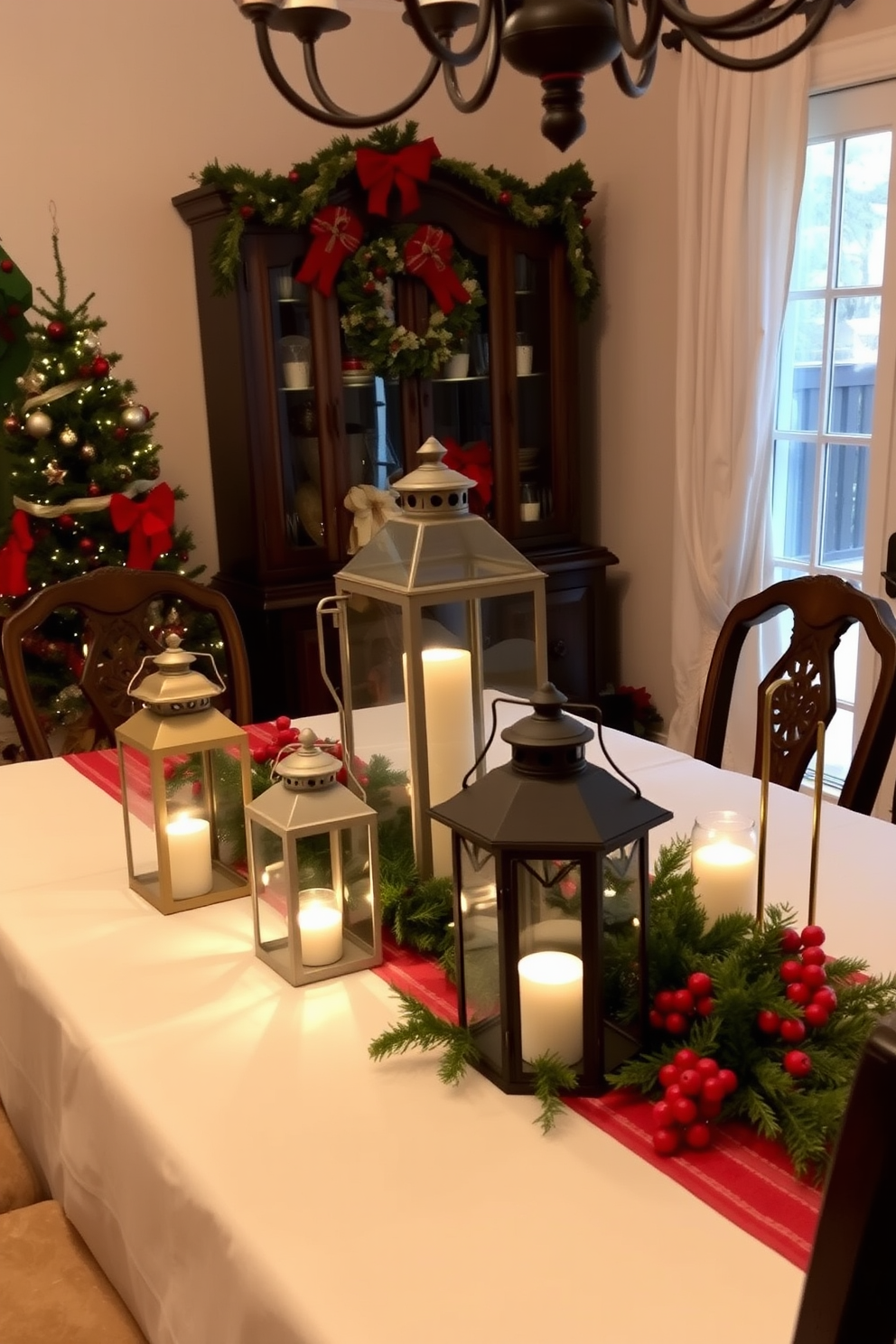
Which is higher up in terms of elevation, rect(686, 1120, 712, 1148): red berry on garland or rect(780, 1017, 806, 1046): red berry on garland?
rect(780, 1017, 806, 1046): red berry on garland

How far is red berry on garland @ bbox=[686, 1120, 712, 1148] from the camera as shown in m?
0.92

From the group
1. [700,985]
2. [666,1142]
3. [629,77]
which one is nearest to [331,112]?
[629,77]

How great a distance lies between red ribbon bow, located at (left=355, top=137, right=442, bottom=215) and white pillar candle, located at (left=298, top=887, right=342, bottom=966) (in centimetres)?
261

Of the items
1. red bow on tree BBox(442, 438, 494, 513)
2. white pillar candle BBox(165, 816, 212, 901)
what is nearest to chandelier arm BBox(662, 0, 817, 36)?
white pillar candle BBox(165, 816, 212, 901)

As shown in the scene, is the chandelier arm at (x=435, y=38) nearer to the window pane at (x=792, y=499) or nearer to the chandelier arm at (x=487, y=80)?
the chandelier arm at (x=487, y=80)

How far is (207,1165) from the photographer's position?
938 mm

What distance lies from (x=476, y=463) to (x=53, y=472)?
1.27m

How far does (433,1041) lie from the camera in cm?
105

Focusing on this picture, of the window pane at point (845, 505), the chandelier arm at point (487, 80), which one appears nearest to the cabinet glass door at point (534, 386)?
the window pane at point (845, 505)

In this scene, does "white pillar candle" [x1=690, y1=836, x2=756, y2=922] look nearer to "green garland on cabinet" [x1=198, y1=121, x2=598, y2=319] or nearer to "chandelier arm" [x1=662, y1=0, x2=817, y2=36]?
"chandelier arm" [x1=662, y1=0, x2=817, y2=36]

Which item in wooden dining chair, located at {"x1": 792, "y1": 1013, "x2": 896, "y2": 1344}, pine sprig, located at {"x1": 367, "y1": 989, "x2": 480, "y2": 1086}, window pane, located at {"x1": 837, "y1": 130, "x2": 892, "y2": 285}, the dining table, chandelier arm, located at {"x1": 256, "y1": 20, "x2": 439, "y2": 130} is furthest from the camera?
window pane, located at {"x1": 837, "y1": 130, "x2": 892, "y2": 285}

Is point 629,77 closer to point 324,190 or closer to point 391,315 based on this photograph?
point 324,190

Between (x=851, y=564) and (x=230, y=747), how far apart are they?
7.94 feet

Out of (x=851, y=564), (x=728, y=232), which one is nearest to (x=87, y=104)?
(x=728, y=232)
